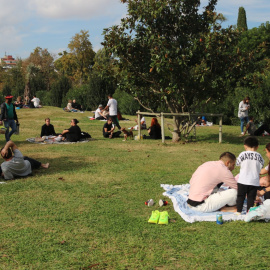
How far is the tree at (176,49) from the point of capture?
45.5ft

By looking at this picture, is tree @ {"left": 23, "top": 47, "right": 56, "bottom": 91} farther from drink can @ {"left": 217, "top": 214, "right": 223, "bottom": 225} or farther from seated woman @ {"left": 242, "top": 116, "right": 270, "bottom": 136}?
drink can @ {"left": 217, "top": 214, "right": 223, "bottom": 225}

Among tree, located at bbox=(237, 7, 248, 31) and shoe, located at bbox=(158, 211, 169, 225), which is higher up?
tree, located at bbox=(237, 7, 248, 31)

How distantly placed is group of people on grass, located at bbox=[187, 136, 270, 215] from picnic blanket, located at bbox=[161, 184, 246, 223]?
0.12 metres

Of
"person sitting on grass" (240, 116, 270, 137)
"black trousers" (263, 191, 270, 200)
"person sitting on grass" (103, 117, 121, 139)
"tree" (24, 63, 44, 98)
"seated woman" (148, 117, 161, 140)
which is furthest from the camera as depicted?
"tree" (24, 63, 44, 98)

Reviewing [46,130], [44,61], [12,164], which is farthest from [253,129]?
[44,61]

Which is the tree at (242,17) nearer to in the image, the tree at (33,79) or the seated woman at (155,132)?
the tree at (33,79)

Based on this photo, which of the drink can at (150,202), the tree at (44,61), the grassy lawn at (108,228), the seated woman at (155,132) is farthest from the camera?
the tree at (44,61)

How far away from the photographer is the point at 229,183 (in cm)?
620

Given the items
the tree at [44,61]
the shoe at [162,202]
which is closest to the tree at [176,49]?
the shoe at [162,202]

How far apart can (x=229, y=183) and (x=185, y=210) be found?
0.84 metres

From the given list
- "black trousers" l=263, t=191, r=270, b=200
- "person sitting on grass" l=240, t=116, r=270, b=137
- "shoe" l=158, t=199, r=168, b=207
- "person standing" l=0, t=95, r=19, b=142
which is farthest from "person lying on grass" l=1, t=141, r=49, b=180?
"person sitting on grass" l=240, t=116, r=270, b=137

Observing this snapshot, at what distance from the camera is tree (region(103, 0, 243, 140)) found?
13.9 m

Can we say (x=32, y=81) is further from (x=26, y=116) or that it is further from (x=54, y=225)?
(x=54, y=225)

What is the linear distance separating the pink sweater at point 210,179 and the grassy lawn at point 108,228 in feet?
1.80
